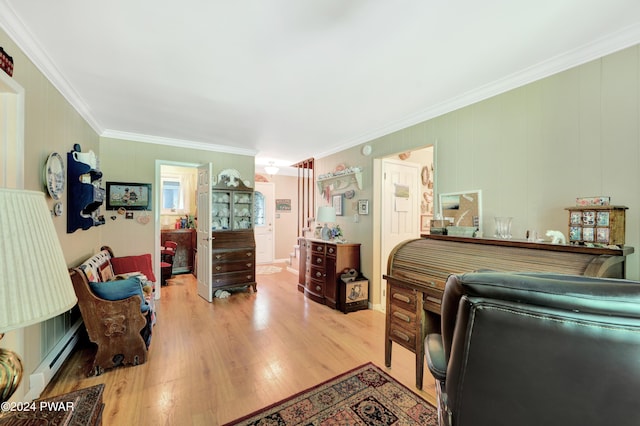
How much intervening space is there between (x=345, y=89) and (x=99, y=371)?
328cm

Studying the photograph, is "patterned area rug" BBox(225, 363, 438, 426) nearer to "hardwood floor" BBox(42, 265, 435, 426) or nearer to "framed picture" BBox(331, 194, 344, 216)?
"hardwood floor" BBox(42, 265, 435, 426)

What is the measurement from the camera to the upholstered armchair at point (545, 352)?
0.57 meters

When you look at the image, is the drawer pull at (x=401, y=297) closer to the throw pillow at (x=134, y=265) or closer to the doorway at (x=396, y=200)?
the doorway at (x=396, y=200)

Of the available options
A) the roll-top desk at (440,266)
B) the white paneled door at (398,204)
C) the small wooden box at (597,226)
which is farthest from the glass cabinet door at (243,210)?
the small wooden box at (597,226)

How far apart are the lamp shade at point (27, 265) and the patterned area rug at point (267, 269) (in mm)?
5332

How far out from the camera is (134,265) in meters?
3.65

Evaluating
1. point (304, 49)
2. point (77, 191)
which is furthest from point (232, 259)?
point (304, 49)

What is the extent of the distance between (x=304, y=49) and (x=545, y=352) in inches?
80.1

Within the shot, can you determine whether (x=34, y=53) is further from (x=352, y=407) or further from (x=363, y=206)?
(x=363, y=206)

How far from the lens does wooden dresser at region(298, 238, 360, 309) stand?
3729 mm

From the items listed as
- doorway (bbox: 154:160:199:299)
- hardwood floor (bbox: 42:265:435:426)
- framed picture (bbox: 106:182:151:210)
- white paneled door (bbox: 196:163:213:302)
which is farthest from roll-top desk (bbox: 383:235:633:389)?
doorway (bbox: 154:160:199:299)

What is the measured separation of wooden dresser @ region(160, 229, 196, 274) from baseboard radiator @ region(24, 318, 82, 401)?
2.97 meters

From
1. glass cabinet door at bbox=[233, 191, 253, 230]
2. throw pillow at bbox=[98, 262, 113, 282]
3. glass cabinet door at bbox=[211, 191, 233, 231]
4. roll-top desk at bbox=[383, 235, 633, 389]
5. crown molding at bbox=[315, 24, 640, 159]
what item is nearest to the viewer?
roll-top desk at bbox=[383, 235, 633, 389]

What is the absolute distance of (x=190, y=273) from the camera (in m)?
5.75
